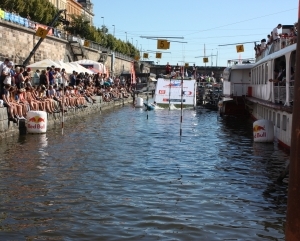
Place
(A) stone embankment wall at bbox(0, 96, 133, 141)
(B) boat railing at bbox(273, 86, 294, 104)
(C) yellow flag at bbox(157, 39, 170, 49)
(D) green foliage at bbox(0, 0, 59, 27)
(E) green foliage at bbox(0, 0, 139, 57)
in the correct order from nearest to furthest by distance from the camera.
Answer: (A) stone embankment wall at bbox(0, 96, 133, 141) < (B) boat railing at bbox(273, 86, 294, 104) < (C) yellow flag at bbox(157, 39, 170, 49) < (D) green foliage at bbox(0, 0, 59, 27) < (E) green foliage at bbox(0, 0, 139, 57)

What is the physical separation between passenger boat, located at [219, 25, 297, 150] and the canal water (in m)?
1.38

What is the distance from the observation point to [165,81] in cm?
3984

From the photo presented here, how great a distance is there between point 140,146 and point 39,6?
52.3 m

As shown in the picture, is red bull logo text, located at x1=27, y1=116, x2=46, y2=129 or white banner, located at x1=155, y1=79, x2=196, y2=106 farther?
white banner, located at x1=155, y1=79, x2=196, y2=106

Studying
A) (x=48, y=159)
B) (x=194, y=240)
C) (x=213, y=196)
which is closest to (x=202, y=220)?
(x=194, y=240)

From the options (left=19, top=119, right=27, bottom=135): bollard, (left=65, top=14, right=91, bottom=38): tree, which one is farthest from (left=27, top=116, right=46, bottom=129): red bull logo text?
(left=65, top=14, right=91, bottom=38): tree

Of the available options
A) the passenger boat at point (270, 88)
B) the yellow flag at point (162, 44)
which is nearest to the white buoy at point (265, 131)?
the passenger boat at point (270, 88)

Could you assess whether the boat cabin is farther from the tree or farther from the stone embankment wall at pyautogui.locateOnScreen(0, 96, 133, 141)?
the tree

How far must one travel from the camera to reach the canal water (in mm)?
8766

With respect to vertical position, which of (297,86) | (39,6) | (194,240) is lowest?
(194,240)

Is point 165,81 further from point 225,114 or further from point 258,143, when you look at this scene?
point 258,143

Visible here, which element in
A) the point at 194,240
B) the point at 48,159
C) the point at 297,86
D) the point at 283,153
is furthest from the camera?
the point at 283,153

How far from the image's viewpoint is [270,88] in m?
22.7

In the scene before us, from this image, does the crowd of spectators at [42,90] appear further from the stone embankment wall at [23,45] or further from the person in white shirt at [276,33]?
the person in white shirt at [276,33]
